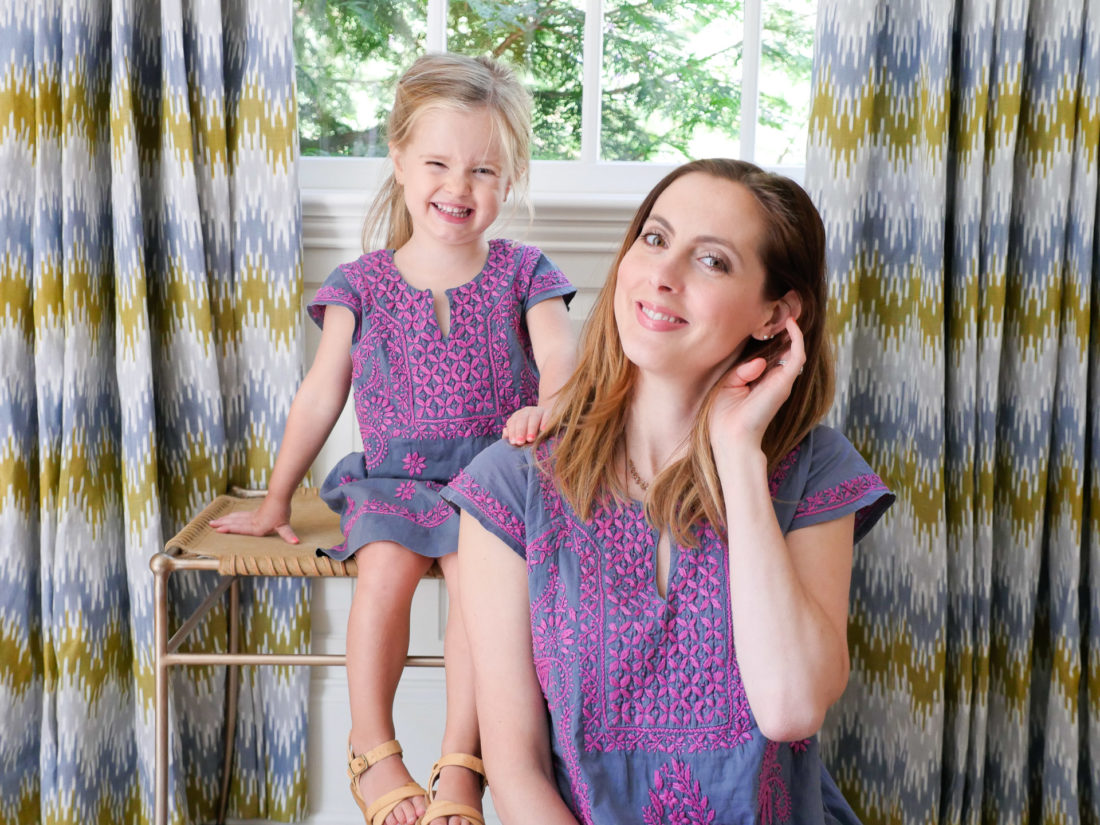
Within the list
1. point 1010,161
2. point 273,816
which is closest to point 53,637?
point 273,816

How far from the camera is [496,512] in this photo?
3.64 feet

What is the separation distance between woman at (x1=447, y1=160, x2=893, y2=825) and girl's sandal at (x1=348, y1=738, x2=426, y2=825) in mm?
284

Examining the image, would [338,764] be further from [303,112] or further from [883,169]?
[883,169]

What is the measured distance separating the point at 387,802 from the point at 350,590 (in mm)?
682

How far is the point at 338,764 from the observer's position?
1.99m

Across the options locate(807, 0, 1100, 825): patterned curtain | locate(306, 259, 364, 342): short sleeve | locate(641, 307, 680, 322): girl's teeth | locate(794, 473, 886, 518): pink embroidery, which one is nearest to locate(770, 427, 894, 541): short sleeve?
locate(794, 473, 886, 518): pink embroidery

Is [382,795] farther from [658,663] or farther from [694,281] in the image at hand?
[694,281]

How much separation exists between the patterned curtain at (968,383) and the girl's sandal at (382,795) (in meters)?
0.89

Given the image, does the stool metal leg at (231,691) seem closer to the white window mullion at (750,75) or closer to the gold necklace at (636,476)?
the gold necklace at (636,476)

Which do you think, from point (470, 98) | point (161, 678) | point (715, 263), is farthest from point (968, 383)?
point (161, 678)

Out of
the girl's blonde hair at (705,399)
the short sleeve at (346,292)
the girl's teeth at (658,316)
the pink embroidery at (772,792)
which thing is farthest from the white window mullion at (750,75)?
the pink embroidery at (772,792)

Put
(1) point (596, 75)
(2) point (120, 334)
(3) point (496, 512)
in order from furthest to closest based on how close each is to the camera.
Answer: (1) point (596, 75)
(2) point (120, 334)
(3) point (496, 512)

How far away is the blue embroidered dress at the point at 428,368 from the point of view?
1.58 metres

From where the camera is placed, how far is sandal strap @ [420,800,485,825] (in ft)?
3.91
